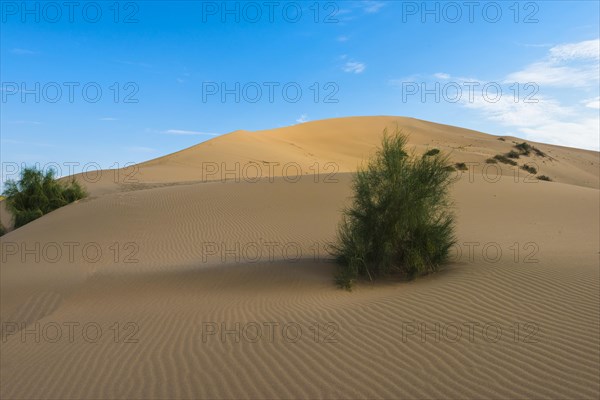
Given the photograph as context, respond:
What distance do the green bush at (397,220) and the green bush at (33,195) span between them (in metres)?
17.4

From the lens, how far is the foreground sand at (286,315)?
4.70 m

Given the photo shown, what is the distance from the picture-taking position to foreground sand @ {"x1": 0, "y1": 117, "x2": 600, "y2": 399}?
15.4ft

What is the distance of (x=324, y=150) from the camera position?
182 ft

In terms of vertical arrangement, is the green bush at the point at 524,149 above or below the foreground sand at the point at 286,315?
above

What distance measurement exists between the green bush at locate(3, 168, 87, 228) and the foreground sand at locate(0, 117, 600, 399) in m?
4.33

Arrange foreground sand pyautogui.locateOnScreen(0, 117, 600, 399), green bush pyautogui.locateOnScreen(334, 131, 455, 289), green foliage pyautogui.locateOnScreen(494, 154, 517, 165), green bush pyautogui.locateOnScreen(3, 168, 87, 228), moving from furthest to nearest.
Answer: green foliage pyautogui.locateOnScreen(494, 154, 517, 165) < green bush pyautogui.locateOnScreen(3, 168, 87, 228) < green bush pyautogui.locateOnScreen(334, 131, 455, 289) < foreground sand pyautogui.locateOnScreen(0, 117, 600, 399)

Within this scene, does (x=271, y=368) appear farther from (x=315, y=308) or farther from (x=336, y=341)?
(x=315, y=308)
